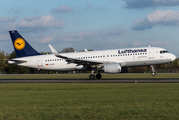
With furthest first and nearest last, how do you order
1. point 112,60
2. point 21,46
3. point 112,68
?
point 21,46 < point 112,60 < point 112,68

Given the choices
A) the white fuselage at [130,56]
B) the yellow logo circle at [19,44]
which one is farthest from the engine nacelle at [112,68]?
the yellow logo circle at [19,44]

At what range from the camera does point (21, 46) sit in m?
40.5

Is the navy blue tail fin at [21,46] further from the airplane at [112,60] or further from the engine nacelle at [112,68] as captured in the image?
the engine nacelle at [112,68]

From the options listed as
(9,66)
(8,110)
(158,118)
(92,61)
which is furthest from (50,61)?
(9,66)

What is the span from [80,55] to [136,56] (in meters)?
8.88

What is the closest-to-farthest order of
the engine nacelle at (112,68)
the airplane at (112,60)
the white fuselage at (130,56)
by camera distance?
the engine nacelle at (112,68), the airplane at (112,60), the white fuselage at (130,56)

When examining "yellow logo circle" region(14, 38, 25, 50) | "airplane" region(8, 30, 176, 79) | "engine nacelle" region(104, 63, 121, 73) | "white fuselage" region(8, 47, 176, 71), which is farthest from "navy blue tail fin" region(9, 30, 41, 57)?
"engine nacelle" region(104, 63, 121, 73)

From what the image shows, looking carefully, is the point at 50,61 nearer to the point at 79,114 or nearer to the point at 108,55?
the point at 108,55

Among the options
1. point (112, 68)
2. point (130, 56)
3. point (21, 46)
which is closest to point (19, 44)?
point (21, 46)

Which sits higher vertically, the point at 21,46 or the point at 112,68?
the point at 21,46

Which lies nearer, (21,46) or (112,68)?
(112,68)

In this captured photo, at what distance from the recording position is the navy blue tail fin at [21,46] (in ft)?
133

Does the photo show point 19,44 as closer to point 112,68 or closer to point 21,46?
point 21,46

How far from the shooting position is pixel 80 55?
37844mm
